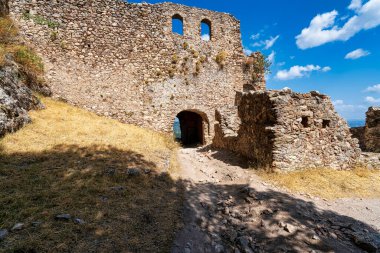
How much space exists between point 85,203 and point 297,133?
679 cm

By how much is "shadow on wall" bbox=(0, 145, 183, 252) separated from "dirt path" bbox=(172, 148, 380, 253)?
50 cm

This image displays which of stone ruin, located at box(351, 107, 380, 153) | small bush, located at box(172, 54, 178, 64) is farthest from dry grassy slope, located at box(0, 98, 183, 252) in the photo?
stone ruin, located at box(351, 107, 380, 153)

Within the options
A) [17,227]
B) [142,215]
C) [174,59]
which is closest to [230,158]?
[142,215]

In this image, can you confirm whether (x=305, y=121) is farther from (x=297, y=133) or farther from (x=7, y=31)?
(x=7, y=31)

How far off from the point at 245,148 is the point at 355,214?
4.64 meters

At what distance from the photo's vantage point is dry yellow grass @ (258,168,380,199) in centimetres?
668

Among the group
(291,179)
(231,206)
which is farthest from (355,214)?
(231,206)

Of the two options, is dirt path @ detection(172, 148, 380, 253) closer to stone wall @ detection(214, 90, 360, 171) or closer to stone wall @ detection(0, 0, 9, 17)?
stone wall @ detection(214, 90, 360, 171)

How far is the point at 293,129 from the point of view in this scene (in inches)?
Answer: 315

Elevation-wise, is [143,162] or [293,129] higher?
[293,129]

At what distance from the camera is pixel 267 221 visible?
476cm

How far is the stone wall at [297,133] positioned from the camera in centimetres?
782

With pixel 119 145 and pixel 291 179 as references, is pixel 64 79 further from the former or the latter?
pixel 291 179

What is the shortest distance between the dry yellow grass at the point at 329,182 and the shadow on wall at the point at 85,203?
10.6 feet
